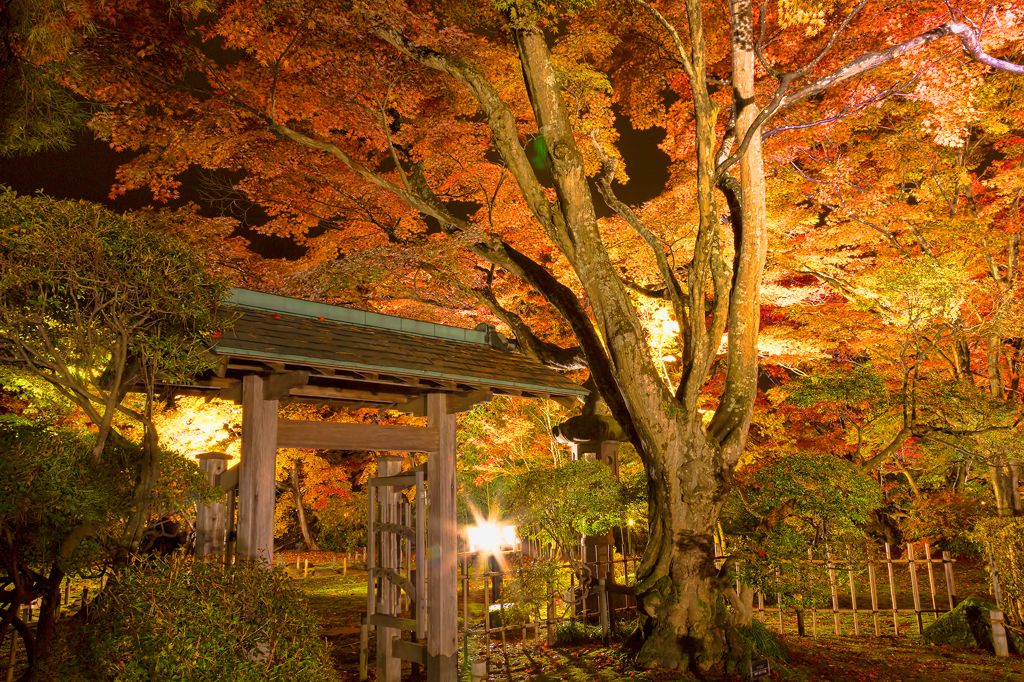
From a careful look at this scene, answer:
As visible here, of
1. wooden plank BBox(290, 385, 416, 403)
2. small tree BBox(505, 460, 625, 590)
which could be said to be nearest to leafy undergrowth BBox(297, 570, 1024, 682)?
small tree BBox(505, 460, 625, 590)

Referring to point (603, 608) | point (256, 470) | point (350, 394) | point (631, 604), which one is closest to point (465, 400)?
point (350, 394)

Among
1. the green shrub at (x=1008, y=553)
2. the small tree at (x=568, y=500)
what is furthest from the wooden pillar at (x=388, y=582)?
the green shrub at (x=1008, y=553)

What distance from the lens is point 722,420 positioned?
8.12 meters

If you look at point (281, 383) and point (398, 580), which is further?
point (398, 580)

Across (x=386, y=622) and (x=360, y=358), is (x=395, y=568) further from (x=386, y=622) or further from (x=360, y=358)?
(x=360, y=358)

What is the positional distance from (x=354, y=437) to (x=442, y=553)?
1.75m

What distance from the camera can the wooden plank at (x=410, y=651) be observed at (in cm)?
759

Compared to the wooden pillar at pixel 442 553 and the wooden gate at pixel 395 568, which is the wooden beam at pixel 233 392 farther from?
the wooden gate at pixel 395 568

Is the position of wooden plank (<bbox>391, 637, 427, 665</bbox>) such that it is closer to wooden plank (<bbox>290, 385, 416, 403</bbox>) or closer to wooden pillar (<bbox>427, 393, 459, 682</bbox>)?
wooden pillar (<bbox>427, 393, 459, 682</bbox>)

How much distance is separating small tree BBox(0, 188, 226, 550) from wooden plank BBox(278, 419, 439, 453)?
1497 millimetres

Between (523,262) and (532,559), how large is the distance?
4.50 metres

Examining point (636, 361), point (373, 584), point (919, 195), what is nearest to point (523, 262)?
point (636, 361)

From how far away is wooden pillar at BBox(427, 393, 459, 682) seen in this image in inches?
293

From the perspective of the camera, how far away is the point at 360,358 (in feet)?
21.7
